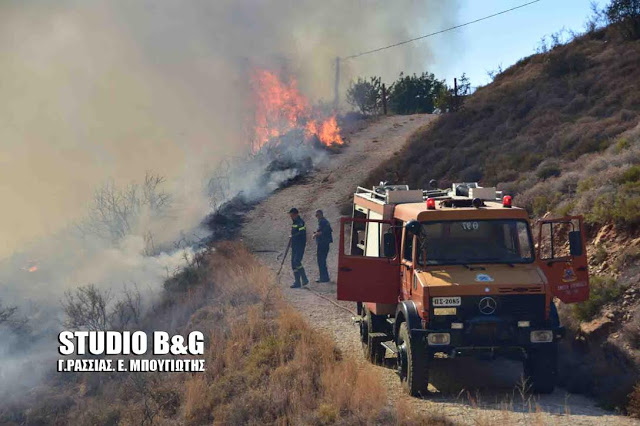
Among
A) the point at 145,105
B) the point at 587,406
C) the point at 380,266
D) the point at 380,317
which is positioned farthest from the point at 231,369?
the point at 145,105

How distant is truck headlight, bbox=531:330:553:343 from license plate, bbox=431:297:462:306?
42.5 inches

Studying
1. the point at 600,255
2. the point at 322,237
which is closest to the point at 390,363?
the point at 600,255

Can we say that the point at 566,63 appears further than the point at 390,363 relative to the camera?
Yes

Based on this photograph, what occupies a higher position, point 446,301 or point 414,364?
point 446,301

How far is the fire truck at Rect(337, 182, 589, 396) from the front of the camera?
8898 millimetres

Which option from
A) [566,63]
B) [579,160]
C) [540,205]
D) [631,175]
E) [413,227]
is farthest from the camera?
[566,63]

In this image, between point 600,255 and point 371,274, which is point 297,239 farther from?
point 600,255

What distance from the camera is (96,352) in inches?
637

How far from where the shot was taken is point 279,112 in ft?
123

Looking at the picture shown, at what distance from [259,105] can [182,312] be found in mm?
20687

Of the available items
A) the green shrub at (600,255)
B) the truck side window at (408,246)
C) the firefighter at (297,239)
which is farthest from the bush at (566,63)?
the truck side window at (408,246)

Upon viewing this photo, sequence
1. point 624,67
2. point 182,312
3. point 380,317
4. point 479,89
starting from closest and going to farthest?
point 380,317 → point 182,312 → point 624,67 → point 479,89

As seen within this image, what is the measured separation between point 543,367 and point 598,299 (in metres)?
2.55

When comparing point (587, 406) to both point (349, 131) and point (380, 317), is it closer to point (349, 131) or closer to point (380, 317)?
point (380, 317)
